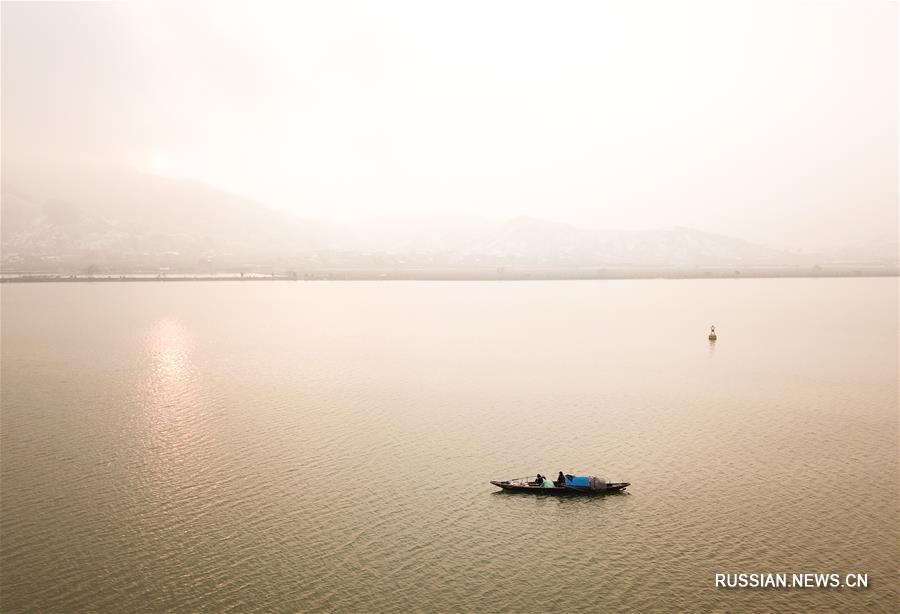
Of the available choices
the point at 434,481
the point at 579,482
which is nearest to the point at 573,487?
the point at 579,482

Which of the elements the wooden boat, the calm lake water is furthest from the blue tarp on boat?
the calm lake water

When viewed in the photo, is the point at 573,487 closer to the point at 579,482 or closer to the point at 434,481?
the point at 579,482

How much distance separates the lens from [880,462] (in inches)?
2076

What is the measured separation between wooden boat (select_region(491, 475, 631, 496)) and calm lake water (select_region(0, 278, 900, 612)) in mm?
834

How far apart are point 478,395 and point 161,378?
50579mm

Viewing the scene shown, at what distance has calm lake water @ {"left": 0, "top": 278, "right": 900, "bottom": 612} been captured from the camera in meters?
32.8

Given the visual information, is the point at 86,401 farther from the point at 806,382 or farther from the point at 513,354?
the point at 806,382

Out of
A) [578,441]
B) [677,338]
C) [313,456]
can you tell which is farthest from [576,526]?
[677,338]

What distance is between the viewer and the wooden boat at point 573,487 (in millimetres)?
44875

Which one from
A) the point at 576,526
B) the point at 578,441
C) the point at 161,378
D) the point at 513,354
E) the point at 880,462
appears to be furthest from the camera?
the point at 513,354

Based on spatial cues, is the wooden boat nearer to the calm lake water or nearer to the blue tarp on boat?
the blue tarp on boat

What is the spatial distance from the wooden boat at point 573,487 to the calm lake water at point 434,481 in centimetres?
83

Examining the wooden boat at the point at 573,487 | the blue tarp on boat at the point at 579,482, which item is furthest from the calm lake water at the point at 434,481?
the blue tarp on boat at the point at 579,482

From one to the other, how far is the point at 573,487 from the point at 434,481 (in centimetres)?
1184
